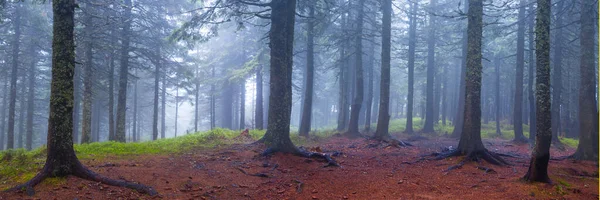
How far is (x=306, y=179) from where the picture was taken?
9.55m

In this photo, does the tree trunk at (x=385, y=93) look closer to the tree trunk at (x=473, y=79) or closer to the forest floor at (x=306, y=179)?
the forest floor at (x=306, y=179)

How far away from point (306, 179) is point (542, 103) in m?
5.76

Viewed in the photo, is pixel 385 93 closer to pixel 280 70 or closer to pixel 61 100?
pixel 280 70

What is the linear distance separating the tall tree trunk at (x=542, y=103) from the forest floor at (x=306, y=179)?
14.2 inches

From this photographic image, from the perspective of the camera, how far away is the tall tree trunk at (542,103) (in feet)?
26.3

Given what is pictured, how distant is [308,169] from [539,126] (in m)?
5.80

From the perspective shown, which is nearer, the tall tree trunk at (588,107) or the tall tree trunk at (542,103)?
the tall tree trunk at (542,103)

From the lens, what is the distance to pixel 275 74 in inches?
493

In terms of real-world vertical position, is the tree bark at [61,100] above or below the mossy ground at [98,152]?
above

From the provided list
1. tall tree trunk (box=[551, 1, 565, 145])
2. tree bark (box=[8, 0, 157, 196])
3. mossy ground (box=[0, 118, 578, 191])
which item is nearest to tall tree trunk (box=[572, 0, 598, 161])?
tall tree trunk (box=[551, 1, 565, 145])

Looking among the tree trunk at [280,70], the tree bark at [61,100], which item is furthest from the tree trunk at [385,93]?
the tree bark at [61,100]

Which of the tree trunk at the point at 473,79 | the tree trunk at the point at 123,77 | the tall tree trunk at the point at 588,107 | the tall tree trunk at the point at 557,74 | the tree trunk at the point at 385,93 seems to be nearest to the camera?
the tree trunk at the point at 473,79

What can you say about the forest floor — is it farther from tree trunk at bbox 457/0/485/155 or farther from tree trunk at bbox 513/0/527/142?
tree trunk at bbox 513/0/527/142

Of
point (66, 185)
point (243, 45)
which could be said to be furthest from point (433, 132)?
point (66, 185)
